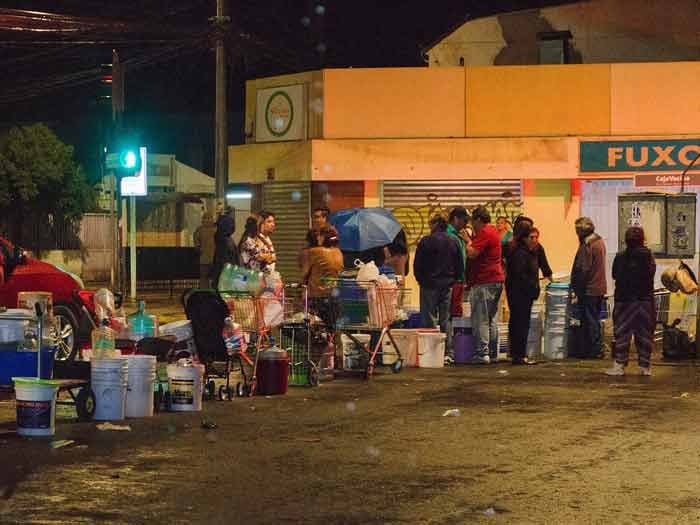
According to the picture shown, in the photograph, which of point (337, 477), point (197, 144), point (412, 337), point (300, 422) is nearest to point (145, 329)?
point (300, 422)

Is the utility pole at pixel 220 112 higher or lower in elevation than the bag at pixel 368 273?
higher

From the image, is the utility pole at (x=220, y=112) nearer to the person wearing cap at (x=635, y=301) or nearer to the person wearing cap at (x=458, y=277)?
the person wearing cap at (x=458, y=277)

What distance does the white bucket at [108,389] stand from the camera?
12.7m

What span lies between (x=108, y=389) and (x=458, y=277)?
7.30 metres

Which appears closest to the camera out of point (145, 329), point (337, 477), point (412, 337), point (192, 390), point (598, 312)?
point (337, 477)

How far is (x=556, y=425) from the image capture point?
12.6m

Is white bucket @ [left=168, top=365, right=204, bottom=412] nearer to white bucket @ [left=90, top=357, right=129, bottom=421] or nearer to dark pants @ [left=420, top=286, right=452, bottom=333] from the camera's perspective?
white bucket @ [left=90, top=357, right=129, bottom=421]

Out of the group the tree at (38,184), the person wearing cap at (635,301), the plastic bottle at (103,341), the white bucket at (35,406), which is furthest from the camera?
the tree at (38,184)

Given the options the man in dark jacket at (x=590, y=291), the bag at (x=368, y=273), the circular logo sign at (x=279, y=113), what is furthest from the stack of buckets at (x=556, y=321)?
the circular logo sign at (x=279, y=113)

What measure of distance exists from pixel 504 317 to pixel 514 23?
1147 cm

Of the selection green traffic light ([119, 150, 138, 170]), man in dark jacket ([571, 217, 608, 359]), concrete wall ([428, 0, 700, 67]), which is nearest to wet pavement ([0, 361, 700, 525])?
man in dark jacket ([571, 217, 608, 359])

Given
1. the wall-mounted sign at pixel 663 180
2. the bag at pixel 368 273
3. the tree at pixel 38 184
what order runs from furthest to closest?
the tree at pixel 38 184 < the wall-mounted sign at pixel 663 180 < the bag at pixel 368 273

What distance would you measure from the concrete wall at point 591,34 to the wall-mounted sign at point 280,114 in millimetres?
5782

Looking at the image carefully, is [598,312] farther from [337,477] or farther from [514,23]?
[514,23]
